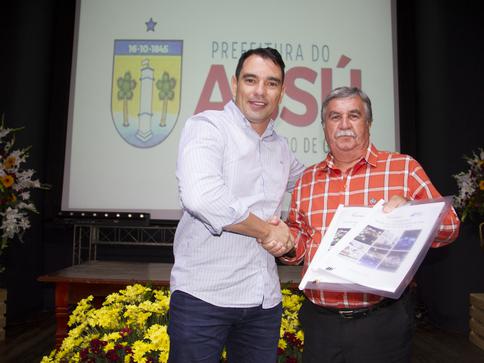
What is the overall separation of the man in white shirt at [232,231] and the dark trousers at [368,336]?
0.18 meters

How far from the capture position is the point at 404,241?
1.18 m

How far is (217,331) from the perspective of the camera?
134 centimetres

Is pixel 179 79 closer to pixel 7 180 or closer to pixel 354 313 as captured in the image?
pixel 7 180

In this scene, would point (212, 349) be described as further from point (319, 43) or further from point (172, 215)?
point (319, 43)

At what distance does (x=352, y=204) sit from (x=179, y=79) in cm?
343

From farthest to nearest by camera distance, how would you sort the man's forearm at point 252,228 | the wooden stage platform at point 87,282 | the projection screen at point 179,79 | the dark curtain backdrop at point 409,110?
the projection screen at point 179,79 → the dark curtain backdrop at point 409,110 → the wooden stage platform at point 87,282 → the man's forearm at point 252,228

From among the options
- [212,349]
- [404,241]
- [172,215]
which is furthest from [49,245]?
[404,241]

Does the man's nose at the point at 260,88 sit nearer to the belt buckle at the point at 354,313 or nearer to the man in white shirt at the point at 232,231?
the man in white shirt at the point at 232,231

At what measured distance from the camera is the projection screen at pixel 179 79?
4473 millimetres

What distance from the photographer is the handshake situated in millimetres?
1360

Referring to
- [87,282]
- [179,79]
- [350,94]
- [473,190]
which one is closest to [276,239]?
[350,94]

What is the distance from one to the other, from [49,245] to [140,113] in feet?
6.81

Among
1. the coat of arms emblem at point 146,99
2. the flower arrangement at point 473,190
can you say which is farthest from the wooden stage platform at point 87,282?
the coat of arms emblem at point 146,99

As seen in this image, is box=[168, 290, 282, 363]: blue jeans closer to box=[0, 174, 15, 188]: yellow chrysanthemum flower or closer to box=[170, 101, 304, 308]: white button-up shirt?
box=[170, 101, 304, 308]: white button-up shirt
